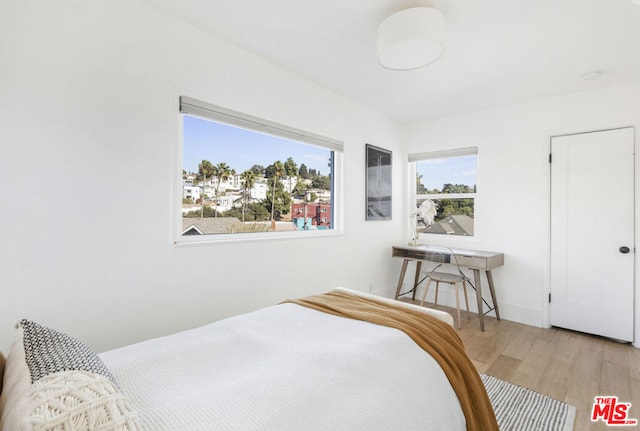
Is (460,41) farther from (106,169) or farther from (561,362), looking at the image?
(561,362)

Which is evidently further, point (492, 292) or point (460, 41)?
point (492, 292)

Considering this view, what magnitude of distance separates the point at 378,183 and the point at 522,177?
157cm

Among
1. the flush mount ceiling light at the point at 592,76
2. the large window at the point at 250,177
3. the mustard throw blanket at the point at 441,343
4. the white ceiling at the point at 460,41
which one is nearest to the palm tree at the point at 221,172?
the large window at the point at 250,177

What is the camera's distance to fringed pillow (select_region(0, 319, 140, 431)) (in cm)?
61

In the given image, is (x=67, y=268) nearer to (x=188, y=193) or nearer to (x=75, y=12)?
(x=188, y=193)

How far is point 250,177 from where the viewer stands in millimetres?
2703

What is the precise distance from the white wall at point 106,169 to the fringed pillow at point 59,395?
0.91 m

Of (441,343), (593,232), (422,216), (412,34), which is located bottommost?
(441,343)

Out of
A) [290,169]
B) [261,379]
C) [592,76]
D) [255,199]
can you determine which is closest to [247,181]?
[255,199]

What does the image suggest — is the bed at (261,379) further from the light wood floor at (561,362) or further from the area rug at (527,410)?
the light wood floor at (561,362)

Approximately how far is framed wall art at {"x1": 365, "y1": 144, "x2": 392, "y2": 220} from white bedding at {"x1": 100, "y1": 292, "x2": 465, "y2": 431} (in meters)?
2.39

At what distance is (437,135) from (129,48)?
11.2 ft

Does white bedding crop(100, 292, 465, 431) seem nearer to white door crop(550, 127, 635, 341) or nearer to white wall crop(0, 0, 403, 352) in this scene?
white wall crop(0, 0, 403, 352)

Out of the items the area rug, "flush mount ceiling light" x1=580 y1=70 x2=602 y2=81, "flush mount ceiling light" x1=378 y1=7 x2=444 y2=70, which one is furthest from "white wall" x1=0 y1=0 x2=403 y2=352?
"flush mount ceiling light" x1=580 y1=70 x2=602 y2=81
